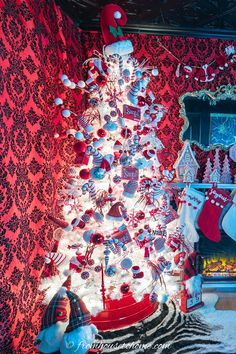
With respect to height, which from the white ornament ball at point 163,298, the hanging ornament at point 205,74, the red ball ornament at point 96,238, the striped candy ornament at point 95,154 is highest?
the hanging ornament at point 205,74

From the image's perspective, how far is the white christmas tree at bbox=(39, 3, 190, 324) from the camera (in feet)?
9.30

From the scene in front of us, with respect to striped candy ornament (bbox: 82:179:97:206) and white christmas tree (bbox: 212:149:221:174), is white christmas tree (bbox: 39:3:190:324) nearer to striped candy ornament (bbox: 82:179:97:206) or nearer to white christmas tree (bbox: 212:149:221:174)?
striped candy ornament (bbox: 82:179:97:206)

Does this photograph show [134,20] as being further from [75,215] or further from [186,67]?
[75,215]

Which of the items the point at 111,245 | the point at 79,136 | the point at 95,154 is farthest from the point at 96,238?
the point at 79,136

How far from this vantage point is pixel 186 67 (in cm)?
392

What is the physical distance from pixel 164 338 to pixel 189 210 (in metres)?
1.52

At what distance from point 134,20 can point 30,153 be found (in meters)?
2.01

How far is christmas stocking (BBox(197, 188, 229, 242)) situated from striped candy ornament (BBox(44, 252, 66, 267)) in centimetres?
189

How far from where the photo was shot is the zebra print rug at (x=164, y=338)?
2.79m

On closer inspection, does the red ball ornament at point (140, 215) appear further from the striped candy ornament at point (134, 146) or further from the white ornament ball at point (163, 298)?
the white ornament ball at point (163, 298)

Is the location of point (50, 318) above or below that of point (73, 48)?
below

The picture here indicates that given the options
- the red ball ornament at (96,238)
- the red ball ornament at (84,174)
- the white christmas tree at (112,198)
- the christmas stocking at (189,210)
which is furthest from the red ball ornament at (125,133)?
the christmas stocking at (189,210)

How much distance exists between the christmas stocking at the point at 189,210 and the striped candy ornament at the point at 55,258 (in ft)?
5.51

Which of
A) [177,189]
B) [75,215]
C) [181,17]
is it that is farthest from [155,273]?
[181,17]
